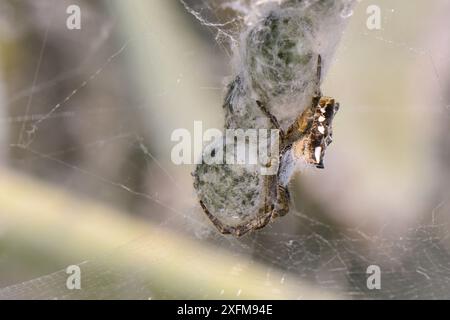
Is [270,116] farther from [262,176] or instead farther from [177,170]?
[177,170]

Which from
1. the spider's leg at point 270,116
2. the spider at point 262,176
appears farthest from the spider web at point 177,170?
the spider's leg at point 270,116

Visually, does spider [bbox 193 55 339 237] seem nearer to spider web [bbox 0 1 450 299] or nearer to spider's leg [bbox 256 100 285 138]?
spider's leg [bbox 256 100 285 138]

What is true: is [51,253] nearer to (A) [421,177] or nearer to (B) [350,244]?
(B) [350,244]

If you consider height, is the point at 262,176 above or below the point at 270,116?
below

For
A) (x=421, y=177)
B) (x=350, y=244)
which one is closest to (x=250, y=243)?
(x=350, y=244)

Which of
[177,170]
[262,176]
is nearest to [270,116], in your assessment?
[262,176]

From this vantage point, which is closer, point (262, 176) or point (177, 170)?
point (262, 176)
